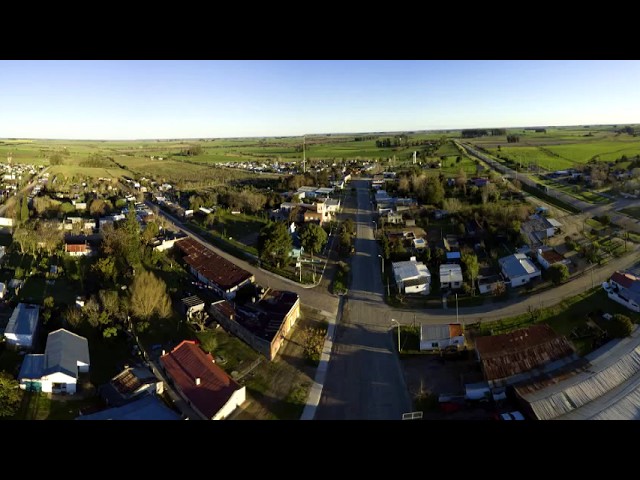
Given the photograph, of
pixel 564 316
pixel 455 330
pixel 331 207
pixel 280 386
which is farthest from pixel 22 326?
pixel 331 207

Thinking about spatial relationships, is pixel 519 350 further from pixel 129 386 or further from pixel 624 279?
pixel 129 386

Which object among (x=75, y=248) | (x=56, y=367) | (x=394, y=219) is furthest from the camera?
(x=394, y=219)

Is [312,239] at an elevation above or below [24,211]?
below

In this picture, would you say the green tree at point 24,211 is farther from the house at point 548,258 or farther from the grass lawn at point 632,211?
the grass lawn at point 632,211

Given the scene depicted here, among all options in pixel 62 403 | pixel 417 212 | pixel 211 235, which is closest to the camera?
pixel 62 403
